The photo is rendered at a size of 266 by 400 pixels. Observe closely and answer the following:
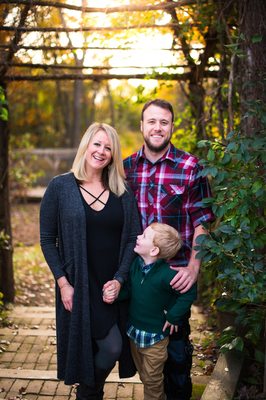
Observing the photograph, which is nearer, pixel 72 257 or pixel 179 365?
pixel 72 257

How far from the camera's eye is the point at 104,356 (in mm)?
3197

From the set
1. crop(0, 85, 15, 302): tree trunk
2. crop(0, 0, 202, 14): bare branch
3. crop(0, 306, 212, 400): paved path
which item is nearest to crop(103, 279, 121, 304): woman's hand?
crop(0, 306, 212, 400): paved path

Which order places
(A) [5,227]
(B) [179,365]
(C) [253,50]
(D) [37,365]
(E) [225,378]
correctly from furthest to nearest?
(A) [5,227] → (D) [37,365] → (C) [253,50] → (E) [225,378] → (B) [179,365]

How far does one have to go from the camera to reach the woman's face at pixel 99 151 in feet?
10.6

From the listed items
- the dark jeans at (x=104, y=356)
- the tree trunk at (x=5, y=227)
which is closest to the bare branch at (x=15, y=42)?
the tree trunk at (x=5, y=227)

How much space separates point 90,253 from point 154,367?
79cm

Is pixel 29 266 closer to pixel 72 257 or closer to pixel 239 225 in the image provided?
pixel 72 257

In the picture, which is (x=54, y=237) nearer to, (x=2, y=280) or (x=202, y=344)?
(x=202, y=344)

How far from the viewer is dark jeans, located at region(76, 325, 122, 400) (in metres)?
3.19

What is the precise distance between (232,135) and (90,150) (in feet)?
2.79

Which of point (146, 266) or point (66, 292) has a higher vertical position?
point (146, 266)

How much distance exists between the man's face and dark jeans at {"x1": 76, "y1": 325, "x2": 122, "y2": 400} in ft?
3.78

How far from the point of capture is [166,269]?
10.5 ft

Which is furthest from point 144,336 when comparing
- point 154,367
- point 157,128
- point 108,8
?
point 108,8
